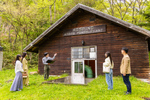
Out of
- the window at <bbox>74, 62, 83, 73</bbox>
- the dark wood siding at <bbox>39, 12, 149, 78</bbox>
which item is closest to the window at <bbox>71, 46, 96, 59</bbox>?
the dark wood siding at <bbox>39, 12, 149, 78</bbox>

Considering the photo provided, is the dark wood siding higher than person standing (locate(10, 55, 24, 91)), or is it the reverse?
the dark wood siding

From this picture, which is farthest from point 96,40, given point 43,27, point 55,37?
point 43,27

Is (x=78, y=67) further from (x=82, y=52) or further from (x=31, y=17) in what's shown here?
(x=31, y=17)

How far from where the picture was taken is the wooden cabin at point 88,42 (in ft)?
26.9

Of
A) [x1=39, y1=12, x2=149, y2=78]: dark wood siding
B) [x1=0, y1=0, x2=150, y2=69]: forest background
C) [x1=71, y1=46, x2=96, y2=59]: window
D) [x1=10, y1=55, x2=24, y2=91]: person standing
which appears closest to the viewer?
[x1=10, y1=55, x2=24, y2=91]: person standing

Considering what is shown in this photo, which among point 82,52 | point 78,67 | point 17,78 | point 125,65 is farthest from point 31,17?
point 125,65

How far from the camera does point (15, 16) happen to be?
15984 mm

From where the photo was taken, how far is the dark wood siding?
26.6ft

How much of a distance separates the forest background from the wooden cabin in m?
6.01

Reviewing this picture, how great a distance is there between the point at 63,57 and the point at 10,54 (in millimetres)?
9868

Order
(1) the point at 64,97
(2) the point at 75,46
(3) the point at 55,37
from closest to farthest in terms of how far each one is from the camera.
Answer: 1. (1) the point at 64,97
2. (2) the point at 75,46
3. (3) the point at 55,37

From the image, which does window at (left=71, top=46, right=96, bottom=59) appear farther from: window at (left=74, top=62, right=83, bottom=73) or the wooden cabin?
window at (left=74, top=62, right=83, bottom=73)

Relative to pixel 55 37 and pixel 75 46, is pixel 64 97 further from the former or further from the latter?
pixel 55 37

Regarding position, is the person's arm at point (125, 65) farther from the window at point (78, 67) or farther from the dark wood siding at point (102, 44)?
the window at point (78, 67)
